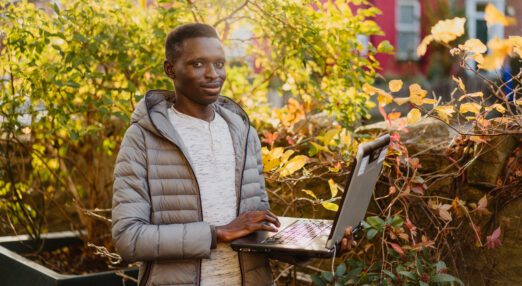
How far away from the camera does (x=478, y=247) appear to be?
271cm

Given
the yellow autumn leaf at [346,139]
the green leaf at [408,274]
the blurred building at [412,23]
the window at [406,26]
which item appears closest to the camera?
the green leaf at [408,274]

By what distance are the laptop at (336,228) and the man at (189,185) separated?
0.06 meters

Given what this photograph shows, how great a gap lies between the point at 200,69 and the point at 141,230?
606mm

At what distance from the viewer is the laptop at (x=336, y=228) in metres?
1.63

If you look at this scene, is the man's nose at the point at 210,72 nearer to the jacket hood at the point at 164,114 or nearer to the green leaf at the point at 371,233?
the jacket hood at the point at 164,114

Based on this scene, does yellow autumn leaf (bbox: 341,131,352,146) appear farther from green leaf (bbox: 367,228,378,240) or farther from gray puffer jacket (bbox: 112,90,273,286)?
gray puffer jacket (bbox: 112,90,273,286)

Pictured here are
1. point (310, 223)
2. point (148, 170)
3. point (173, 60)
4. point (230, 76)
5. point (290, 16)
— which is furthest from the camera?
point (230, 76)

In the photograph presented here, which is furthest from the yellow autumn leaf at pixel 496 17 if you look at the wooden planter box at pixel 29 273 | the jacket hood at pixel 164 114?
the wooden planter box at pixel 29 273

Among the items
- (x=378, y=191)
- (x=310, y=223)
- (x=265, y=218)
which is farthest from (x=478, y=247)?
(x=265, y=218)

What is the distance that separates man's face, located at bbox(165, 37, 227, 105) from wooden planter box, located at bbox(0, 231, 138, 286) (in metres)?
1.58

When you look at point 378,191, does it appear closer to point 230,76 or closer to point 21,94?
point 230,76

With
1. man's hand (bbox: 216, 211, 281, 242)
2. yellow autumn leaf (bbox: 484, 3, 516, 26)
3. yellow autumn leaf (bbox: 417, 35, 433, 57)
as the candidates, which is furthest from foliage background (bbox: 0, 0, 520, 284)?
yellow autumn leaf (bbox: 484, 3, 516, 26)

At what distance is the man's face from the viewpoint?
1.88m

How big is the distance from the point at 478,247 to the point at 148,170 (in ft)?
6.01
